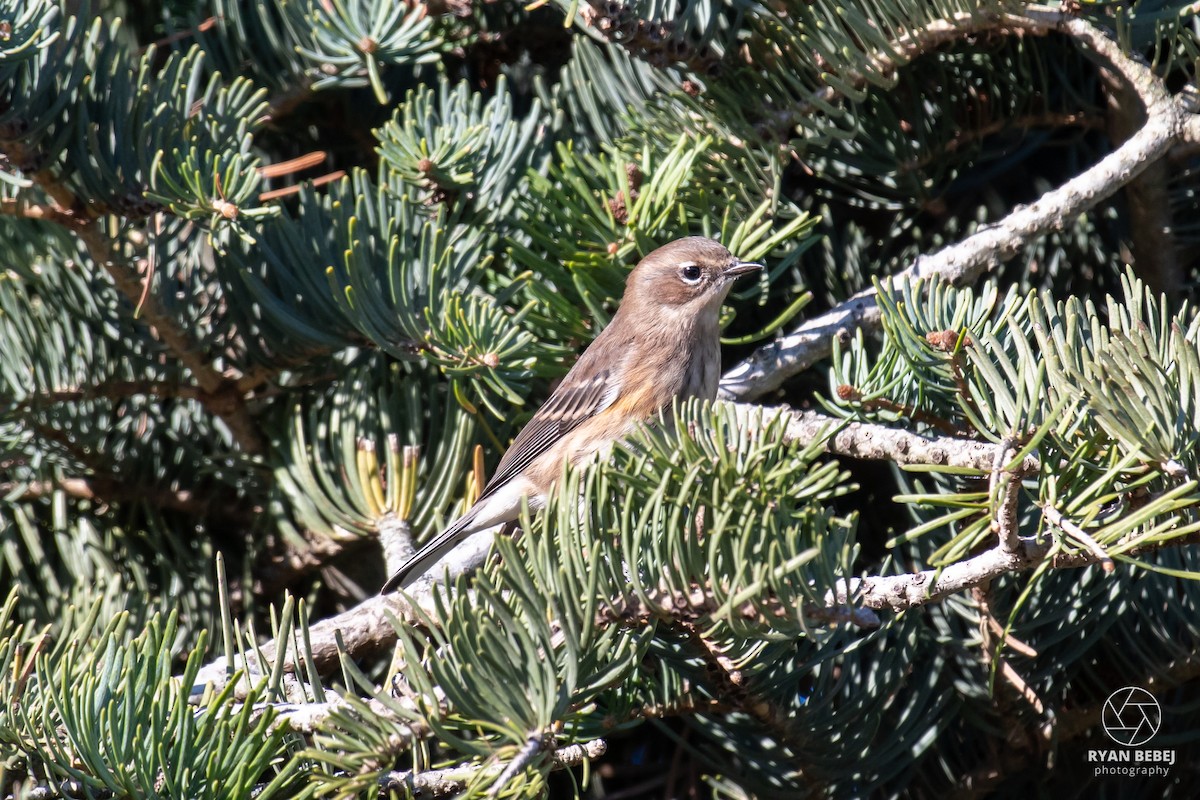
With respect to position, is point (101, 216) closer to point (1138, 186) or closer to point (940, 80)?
point (940, 80)

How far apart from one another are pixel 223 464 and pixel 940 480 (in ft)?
5.40

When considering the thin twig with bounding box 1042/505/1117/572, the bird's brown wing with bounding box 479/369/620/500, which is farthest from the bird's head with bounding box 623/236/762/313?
the thin twig with bounding box 1042/505/1117/572

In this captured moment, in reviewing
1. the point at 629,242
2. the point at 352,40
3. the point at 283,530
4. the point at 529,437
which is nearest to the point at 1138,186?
the point at 629,242

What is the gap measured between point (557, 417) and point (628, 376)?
0.55 m

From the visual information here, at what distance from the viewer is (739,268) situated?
2568 millimetres

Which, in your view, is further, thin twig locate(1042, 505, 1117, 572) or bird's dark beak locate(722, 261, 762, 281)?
bird's dark beak locate(722, 261, 762, 281)

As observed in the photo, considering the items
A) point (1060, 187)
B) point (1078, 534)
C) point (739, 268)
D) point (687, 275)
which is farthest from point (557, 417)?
point (1078, 534)

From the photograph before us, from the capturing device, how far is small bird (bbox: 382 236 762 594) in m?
2.60

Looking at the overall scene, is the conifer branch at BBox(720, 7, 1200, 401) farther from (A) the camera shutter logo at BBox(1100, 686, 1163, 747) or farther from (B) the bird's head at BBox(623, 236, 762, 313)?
(A) the camera shutter logo at BBox(1100, 686, 1163, 747)

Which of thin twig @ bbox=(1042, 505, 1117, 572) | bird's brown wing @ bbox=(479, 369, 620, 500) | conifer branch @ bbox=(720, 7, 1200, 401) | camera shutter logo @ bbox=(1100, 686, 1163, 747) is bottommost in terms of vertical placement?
camera shutter logo @ bbox=(1100, 686, 1163, 747)

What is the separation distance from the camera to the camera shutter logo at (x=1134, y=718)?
218 centimetres

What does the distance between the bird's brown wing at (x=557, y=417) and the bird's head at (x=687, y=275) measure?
0.96 ft

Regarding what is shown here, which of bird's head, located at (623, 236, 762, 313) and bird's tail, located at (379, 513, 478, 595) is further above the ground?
bird's head, located at (623, 236, 762, 313)

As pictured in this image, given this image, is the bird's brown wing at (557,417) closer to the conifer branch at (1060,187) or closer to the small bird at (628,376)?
the small bird at (628,376)
